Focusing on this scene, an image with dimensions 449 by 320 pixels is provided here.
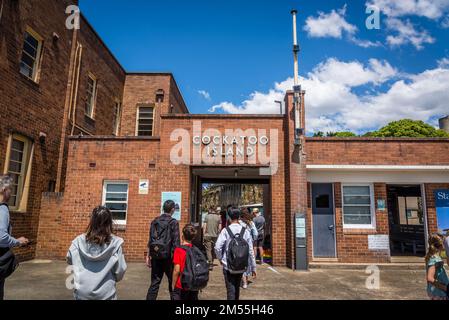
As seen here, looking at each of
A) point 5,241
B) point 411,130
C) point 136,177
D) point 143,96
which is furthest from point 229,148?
point 411,130

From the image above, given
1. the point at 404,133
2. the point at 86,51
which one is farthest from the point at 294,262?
the point at 404,133

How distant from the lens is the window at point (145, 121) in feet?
55.1

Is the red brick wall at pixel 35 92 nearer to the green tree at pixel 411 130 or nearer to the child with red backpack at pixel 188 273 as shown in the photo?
the child with red backpack at pixel 188 273

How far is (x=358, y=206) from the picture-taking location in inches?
413

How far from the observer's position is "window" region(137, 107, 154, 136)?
16.8 meters

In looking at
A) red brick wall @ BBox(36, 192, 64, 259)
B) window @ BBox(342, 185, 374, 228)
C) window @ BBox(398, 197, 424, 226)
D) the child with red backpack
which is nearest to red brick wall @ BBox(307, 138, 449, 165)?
window @ BBox(342, 185, 374, 228)

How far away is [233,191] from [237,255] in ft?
107

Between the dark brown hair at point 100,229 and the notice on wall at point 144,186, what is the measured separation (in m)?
7.60

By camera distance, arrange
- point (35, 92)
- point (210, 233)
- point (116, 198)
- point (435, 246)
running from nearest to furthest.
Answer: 1. point (435, 246)
2. point (210, 233)
3. point (35, 92)
4. point (116, 198)

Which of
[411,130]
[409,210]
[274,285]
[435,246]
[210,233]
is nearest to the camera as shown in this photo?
[435,246]

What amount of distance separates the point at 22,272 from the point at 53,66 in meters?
7.06

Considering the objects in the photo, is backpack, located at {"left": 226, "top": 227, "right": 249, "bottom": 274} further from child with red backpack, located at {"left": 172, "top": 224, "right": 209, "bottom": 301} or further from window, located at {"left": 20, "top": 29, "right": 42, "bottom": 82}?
window, located at {"left": 20, "top": 29, "right": 42, "bottom": 82}

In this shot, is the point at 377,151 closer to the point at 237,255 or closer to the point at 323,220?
the point at 323,220
